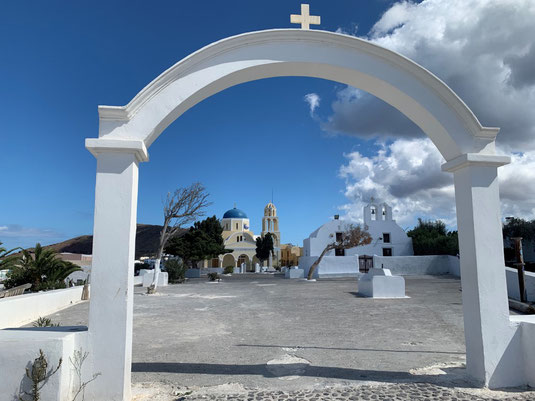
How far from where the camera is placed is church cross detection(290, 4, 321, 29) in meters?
4.28

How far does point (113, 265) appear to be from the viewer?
3512 millimetres

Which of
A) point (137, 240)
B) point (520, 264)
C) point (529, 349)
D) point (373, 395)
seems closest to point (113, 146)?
point (373, 395)

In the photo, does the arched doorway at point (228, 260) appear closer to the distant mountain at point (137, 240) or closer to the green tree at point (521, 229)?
the distant mountain at point (137, 240)

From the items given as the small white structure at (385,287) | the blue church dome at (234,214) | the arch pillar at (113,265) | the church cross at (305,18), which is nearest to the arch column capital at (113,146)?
the arch pillar at (113,265)

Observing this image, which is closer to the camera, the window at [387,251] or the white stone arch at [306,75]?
the white stone arch at [306,75]

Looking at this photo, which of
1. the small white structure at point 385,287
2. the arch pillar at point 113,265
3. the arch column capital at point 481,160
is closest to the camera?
the arch pillar at point 113,265

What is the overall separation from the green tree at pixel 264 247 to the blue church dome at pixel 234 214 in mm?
9741

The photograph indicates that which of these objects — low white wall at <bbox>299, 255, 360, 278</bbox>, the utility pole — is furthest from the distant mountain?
the utility pole

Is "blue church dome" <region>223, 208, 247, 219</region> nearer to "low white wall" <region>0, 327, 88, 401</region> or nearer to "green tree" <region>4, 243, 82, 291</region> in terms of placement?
"green tree" <region>4, 243, 82, 291</region>

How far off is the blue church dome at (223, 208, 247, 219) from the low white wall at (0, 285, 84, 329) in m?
44.2

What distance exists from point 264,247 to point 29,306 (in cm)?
3829

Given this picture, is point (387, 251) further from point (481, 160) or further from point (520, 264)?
point (481, 160)

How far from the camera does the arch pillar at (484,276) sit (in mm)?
3879

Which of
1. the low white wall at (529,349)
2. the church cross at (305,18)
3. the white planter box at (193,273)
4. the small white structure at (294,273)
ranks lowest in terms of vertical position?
the white planter box at (193,273)
